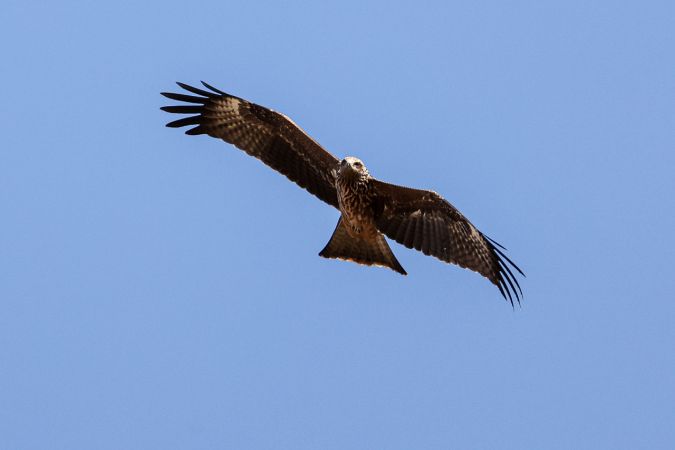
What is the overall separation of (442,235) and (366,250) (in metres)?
0.79

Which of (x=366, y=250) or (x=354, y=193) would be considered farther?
(x=366, y=250)

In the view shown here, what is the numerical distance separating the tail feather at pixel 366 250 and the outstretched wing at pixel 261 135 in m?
0.34

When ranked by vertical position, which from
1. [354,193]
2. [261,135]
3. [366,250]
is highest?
[261,135]

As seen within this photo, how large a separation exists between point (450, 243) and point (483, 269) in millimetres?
→ 428

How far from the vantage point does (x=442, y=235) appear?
8.62 meters

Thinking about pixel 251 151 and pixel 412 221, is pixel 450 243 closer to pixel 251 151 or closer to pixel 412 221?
pixel 412 221

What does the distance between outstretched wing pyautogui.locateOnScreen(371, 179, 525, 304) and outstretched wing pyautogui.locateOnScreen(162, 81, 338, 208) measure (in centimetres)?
64

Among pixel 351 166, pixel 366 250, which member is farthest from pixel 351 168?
pixel 366 250

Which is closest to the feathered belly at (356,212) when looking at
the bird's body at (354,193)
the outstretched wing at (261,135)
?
the bird's body at (354,193)

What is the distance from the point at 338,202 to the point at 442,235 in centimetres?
112

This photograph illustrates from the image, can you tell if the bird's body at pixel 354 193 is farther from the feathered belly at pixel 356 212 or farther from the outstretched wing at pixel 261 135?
the outstretched wing at pixel 261 135

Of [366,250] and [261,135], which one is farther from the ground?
[261,135]

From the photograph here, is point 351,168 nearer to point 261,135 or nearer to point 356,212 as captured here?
point 356,212

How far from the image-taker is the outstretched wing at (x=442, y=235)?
28.1ft
